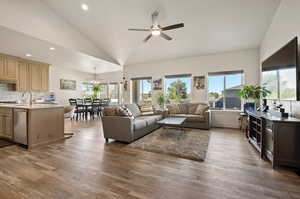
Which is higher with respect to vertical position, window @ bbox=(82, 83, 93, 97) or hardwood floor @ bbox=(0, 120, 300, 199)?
window @ bbox=(82, 83, 93, 97)

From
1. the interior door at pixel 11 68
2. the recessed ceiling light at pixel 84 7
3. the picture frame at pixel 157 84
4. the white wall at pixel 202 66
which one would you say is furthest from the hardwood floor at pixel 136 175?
the recessed ceiling light at pixel 84 7

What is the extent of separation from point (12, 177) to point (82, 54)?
4.36 m

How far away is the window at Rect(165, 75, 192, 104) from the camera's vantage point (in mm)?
5715

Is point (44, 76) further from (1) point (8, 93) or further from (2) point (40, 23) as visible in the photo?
(2) point (40, 23)

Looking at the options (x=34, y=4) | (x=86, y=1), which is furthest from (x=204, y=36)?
(x=34, y=4)

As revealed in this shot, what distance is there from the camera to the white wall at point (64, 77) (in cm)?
683

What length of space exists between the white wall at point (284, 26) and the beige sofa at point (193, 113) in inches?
95.0

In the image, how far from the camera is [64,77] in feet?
24.1

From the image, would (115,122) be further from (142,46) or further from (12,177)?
→ (142,46)

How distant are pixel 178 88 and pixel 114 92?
463 centimetres

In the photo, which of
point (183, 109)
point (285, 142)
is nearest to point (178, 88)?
point (183, 109)

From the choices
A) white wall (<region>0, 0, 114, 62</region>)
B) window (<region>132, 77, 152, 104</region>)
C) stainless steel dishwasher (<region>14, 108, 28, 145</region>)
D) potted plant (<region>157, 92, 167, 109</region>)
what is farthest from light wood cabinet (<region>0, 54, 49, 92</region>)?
potted plant (<region>157, 92, 167, 109</region>)

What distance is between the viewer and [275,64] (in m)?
2.86

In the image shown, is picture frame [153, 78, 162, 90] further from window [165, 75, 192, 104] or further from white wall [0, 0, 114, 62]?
white wall [0, 0, 114, 62]
